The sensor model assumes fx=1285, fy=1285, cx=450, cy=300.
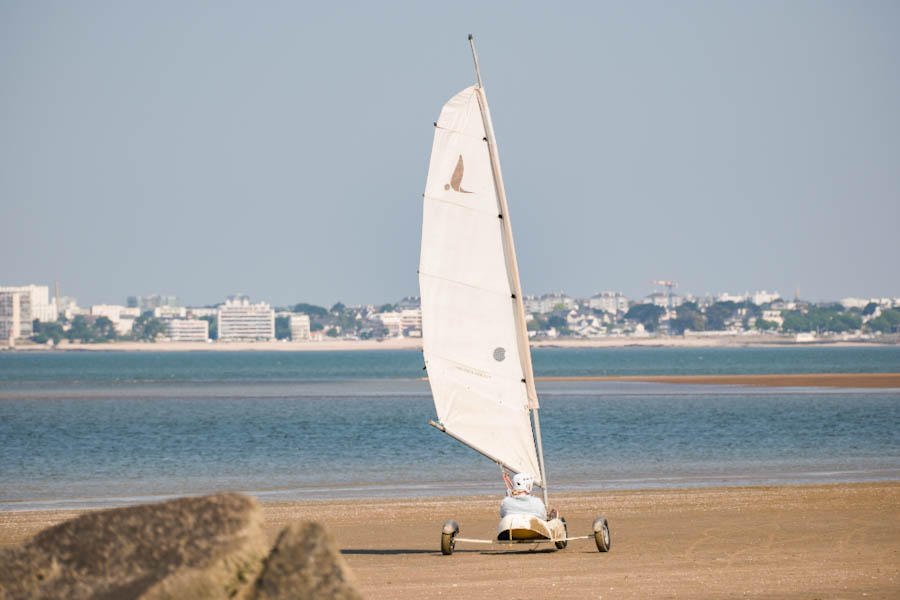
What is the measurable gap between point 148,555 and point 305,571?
0.82 m

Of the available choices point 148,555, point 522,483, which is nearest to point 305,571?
point 148,555

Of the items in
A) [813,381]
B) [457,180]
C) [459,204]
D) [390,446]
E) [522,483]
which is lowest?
[390,446]

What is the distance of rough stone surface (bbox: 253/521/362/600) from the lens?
6.43 m

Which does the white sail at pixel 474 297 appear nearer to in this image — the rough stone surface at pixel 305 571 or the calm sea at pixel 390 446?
the calm sea at pixel 390 446

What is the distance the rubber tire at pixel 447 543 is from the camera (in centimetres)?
1648

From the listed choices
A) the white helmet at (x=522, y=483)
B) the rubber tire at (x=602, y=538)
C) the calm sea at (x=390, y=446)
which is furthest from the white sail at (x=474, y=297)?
the calm sea at (x=390, y=446)

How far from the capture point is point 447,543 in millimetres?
16531

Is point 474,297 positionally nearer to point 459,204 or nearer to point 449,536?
point 459,204

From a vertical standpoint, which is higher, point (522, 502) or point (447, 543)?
point (522, 502)

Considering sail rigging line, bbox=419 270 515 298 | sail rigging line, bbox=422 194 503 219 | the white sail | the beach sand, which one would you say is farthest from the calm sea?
sail rigging line, bbox=422 194 503 219

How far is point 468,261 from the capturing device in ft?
59.6

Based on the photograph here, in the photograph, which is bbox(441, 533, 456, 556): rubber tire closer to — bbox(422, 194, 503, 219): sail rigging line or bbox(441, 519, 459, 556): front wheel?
bbox(441, 519, 459, 556): front wheel

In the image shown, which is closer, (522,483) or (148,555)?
(148,555)

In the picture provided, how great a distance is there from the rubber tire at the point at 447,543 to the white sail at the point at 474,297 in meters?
1.91
